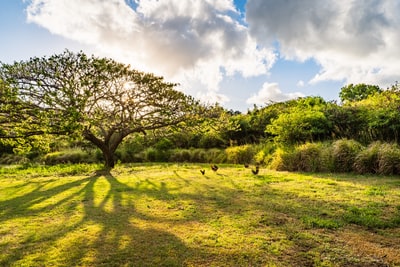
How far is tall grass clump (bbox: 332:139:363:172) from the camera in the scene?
8.70 meters

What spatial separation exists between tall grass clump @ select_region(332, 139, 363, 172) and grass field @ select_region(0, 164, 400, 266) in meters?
2.20

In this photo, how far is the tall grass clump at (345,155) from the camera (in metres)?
8.70

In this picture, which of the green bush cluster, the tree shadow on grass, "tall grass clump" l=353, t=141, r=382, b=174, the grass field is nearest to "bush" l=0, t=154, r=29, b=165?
the grass field

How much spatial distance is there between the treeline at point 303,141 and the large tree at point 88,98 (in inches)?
45.5

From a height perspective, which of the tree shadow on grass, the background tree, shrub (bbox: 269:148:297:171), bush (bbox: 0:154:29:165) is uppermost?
the background tree

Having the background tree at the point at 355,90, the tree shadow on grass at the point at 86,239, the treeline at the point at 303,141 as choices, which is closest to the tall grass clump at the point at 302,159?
the treeline at the point at 303,141

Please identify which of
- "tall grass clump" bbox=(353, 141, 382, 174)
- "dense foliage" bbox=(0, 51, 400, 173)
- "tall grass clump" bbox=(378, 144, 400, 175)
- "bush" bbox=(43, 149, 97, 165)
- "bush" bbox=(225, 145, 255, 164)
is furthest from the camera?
"bush" bbox=(43, 149, 97, 165)

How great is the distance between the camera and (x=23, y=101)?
348 inches

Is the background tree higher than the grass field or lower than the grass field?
higher

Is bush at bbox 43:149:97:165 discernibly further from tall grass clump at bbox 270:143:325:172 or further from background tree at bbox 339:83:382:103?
background tree at bbox 339:83:382:103

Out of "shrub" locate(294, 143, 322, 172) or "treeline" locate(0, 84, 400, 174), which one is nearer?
"treeline" locate(0, 84, 400, 174)

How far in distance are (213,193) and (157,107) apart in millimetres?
6444

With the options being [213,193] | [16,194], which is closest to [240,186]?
[213,193]

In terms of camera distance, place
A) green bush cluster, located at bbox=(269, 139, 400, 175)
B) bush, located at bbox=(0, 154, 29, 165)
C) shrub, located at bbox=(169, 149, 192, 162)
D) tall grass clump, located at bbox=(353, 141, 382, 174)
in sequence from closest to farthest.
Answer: green bush cluster, located at bbox=(269, 139, 400, 175) < tall grass clump, located at bbox=(353, 141, 382, 174) < shrub, located at bbox=(169, 149, 192, 162) < bush, located at bbox=(0, 154, 29, 165)
